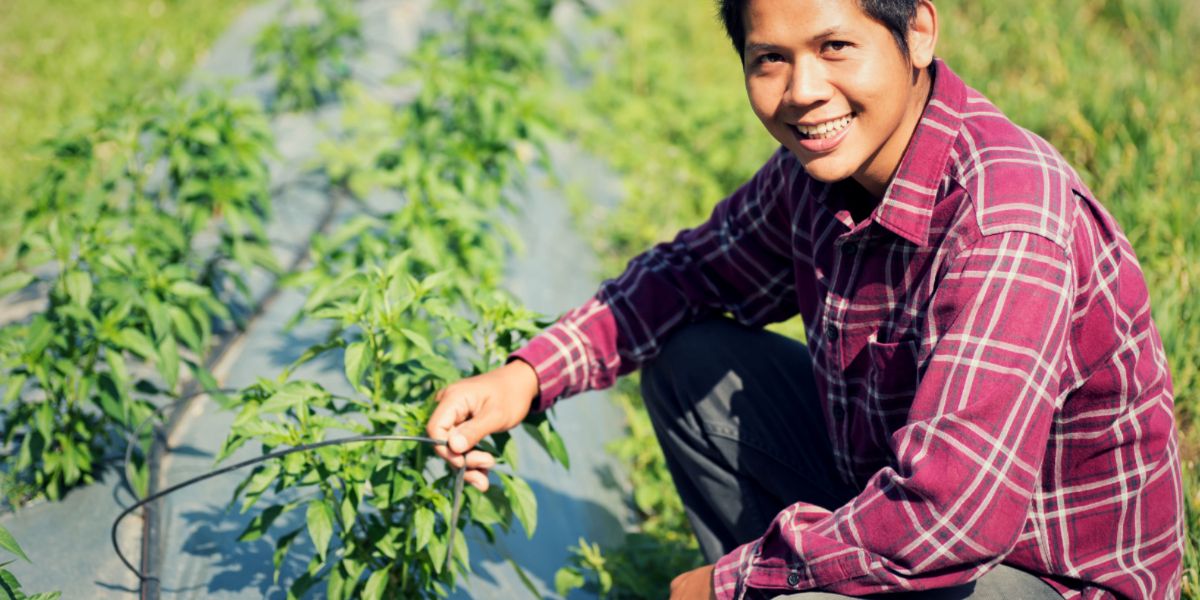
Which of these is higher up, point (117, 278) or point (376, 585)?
point (117, 278)

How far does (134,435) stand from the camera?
2.03 m

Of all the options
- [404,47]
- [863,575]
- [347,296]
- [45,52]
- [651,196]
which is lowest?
[863,575]

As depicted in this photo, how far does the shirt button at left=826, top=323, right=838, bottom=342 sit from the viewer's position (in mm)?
1646

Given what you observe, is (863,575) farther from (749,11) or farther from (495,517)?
(749,11)

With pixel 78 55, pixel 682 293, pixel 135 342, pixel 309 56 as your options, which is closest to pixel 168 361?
pixel 135 342

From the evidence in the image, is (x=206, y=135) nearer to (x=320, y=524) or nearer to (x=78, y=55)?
(x=320, y=524)

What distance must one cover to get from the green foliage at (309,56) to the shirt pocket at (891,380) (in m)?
2.52

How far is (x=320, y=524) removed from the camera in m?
1.66

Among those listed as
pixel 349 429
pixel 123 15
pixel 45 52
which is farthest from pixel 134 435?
pixel 123 15

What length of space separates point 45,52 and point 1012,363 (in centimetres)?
448

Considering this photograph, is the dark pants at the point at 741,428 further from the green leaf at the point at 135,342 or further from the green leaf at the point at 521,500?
the green leaf at the point at 135,342

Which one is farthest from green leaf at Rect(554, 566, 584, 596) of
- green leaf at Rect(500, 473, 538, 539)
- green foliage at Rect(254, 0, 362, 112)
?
green foliage at Rect(254, 0, 362, 112)

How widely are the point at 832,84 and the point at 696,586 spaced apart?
2.39ft

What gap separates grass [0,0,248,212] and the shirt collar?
2.94 m
